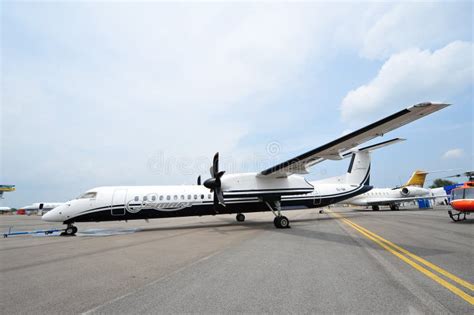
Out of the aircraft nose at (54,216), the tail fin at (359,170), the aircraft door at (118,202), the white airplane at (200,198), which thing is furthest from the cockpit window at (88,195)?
the tail fin at (359,170)

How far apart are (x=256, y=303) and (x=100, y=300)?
2361 millimetres

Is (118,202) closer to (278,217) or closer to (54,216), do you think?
(54,216)

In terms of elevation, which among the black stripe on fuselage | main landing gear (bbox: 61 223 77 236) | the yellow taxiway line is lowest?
main landing gear (bbox: 61 223 77 236)

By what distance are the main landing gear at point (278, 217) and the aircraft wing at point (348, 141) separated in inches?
68.1

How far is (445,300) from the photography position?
3541 millimetres

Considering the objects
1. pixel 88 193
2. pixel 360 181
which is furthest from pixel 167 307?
pixel 360 181

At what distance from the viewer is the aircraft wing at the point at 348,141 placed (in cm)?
805

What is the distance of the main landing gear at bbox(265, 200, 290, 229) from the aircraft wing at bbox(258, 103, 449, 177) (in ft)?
5.67

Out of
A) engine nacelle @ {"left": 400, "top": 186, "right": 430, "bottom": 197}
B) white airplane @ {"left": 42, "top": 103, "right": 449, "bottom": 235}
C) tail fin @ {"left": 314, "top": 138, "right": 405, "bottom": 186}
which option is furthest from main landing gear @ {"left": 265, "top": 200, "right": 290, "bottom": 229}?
engine nacelle @ {"left": 400, "top": 186, "right": 430, "bottom": 197}

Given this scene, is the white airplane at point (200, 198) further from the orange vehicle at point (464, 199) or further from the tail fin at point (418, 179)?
the tail fin at point (418, 179)

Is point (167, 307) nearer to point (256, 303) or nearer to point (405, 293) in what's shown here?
point (256, 303)

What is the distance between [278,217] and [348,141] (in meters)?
5.76

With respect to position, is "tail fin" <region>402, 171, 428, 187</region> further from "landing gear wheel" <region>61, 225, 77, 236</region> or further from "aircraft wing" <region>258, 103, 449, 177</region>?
"landing gear wheel" <region>61, 225, 77, 236</region>

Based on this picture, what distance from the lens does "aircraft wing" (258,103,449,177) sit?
8047 millimetres
